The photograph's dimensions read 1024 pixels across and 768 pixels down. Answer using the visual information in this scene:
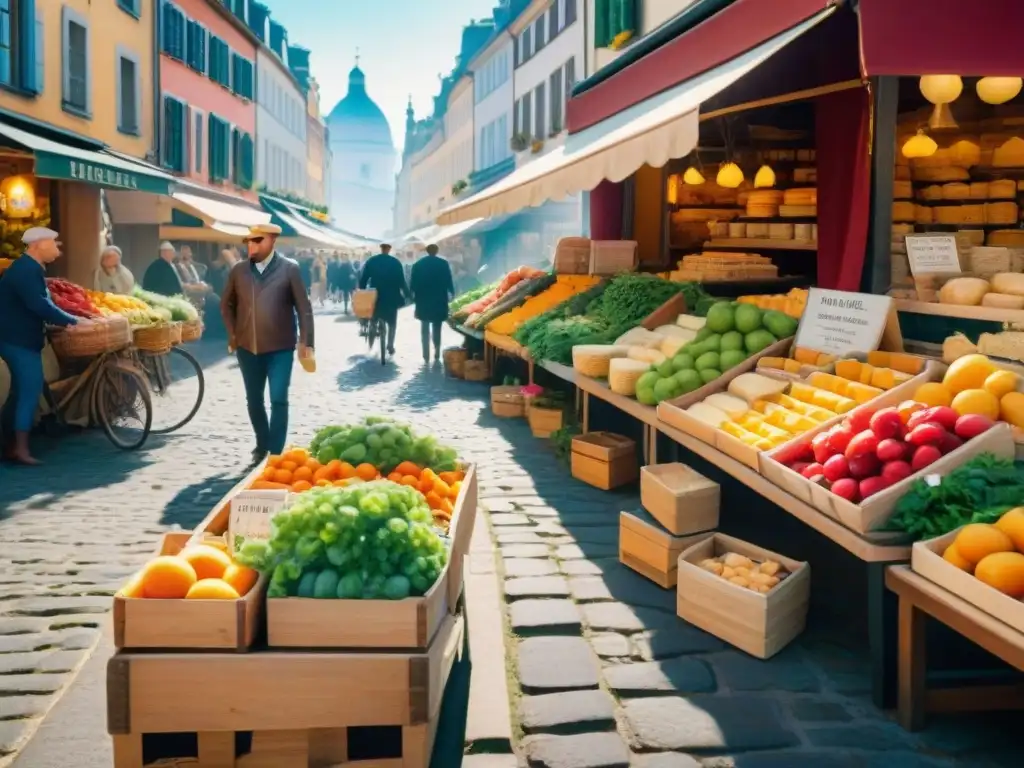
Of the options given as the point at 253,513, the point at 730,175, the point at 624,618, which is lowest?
the point at 624,618

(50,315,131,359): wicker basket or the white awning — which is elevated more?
the white awning

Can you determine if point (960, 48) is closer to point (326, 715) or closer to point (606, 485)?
point (606, 485)

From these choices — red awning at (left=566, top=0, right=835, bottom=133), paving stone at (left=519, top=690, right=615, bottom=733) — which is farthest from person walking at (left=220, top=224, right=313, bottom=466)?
paving stone at (left=519, top=690, right=615, bottom=733)

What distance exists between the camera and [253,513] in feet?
13.4

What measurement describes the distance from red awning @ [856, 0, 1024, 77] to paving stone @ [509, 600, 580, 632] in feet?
12.1

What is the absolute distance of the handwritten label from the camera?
22.5 feet

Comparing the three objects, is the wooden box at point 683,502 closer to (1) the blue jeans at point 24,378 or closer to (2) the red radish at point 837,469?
(2) the red radish at point 837,469

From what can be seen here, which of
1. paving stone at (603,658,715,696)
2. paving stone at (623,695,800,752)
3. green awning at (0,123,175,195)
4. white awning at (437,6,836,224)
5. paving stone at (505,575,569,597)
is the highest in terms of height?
green awning at (0,123,175,195)

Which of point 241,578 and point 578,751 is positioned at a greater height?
point 241,578

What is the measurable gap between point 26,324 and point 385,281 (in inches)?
352

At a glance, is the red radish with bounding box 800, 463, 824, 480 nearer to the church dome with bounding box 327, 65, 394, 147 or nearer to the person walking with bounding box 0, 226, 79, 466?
the person walking with bounding box 0, 226, 79, 466

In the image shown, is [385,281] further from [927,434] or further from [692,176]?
[927,434]

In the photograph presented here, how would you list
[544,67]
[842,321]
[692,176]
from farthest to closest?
[544,67]
[692,176]
[842,321]

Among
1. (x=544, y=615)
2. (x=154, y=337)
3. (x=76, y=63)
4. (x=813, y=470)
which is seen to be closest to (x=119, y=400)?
(x=154, y=337)
